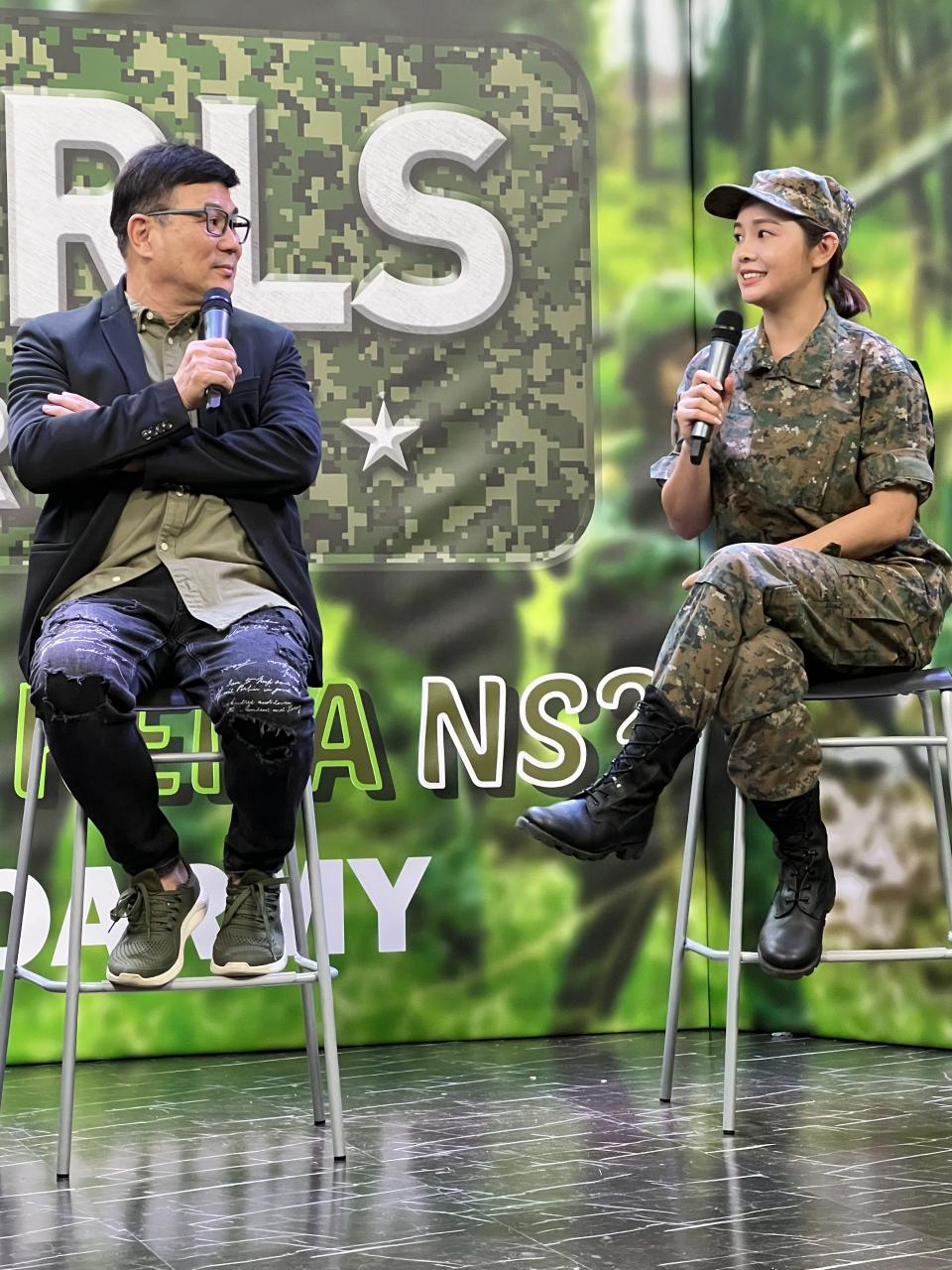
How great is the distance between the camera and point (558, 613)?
3.73 metres

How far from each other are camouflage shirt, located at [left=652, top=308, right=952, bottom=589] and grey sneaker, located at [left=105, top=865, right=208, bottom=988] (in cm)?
118

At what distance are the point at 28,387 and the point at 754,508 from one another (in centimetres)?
125

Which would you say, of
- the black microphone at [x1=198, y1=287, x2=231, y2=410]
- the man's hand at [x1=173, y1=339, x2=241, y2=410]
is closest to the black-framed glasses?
the black microphone at [x1=198, y1=287, x2=231, y2=410]

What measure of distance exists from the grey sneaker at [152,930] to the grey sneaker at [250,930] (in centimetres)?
6

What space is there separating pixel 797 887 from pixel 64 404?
1.41 metres

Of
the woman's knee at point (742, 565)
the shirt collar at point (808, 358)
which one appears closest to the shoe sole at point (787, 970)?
the woman's knee at point (742, 565)

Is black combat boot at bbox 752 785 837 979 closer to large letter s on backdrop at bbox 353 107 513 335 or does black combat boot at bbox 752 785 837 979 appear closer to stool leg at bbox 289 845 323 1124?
stool leg at bbox 289 845 323 1124

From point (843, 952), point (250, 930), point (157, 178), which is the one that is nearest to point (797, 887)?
point (843, 952)

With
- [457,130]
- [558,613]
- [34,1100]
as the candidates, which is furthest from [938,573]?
[34,1100]

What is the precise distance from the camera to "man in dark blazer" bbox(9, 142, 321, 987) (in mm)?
2529

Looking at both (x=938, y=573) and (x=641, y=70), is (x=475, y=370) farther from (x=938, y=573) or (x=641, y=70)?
(x=938, y=573)

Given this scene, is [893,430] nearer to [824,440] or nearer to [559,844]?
[824,440]

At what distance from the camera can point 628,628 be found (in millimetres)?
3768

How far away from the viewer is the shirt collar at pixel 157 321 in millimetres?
2877
